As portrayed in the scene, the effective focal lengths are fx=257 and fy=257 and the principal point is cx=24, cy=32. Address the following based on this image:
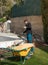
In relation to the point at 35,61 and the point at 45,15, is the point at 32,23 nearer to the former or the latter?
the point at 45,15

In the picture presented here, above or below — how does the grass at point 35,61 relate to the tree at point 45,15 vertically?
Result: below

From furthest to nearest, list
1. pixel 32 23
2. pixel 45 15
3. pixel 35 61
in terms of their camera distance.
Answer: pixel 32 23 → pixel 45 15 → pixel 35 61

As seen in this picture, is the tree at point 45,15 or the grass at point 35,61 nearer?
the grass at point 35,61

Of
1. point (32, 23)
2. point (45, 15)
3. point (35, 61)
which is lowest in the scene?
point (35, 61)

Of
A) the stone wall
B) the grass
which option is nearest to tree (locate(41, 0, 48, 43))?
the grass

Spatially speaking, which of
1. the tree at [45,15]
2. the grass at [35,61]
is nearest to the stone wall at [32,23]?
the tree at [45,15]

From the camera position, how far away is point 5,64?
9.97m

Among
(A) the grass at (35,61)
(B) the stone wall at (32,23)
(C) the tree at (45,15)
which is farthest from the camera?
(B) the stone wall at (32,23)

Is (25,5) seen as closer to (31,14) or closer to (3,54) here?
(31,14)

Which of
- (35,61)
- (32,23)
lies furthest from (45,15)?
(32,23)

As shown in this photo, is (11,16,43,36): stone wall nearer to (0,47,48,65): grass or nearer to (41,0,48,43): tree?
(41,0,48,43): tree

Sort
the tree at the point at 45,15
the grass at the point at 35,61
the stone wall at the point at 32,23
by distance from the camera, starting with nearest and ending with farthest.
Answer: the grass at the point at 35,61
the tree at the point at 45,15
the stone wall at the point at 32,23

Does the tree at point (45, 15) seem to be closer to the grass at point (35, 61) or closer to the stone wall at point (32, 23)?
the grass at point (35, 61)

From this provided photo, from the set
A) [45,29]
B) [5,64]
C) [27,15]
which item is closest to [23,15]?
[27,15]
